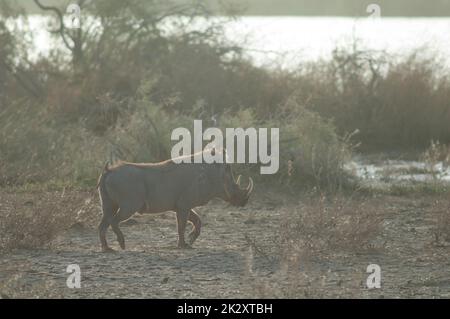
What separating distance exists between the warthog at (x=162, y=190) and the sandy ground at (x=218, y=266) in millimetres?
340

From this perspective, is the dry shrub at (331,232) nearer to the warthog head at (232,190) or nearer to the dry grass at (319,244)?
the dry grass at (319,244)

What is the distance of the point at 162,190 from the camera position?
1129cm

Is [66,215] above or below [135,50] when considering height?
below

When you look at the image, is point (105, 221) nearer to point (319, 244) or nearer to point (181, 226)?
point (181, 226)

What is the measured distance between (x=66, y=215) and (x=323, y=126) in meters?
5.93

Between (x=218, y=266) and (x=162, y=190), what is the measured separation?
4.44ft

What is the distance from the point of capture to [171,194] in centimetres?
1137

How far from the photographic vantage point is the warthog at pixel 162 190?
Answer: 1098cm

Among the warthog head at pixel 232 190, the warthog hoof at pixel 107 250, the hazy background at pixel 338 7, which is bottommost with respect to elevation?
the warthog hoof at pixel 107 250

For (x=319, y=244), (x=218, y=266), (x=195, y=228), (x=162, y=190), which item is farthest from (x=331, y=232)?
(x=162, y=190)

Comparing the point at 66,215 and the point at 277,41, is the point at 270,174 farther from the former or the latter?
the point at 277,41

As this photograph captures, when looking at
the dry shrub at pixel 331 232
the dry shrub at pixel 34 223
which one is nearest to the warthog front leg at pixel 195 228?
the dry shrub at pixel 331 232

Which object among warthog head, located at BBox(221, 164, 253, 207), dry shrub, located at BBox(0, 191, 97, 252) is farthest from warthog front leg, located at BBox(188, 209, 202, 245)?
dry shrub, located at BBox(0, 191, 97, 252)

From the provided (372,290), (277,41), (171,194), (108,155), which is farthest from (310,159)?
(277,41)
